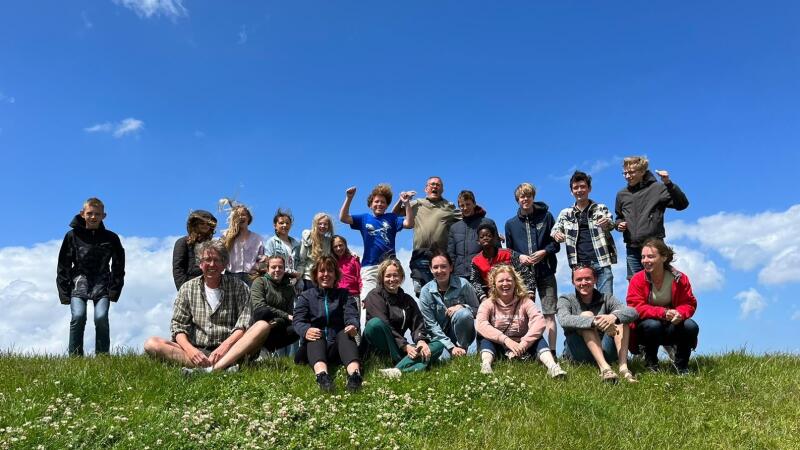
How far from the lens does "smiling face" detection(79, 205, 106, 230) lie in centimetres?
1315

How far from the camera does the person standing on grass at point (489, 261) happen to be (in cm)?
1243

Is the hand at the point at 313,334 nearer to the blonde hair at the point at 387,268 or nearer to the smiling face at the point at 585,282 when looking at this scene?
the blonde hair at the point at 387,268

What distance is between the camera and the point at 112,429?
26.3 feet

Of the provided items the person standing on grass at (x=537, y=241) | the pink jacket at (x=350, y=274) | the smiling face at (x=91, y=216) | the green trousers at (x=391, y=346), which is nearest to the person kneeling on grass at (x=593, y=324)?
the person standing on grass at (x=537, y=241)

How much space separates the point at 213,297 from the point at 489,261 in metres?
5.57

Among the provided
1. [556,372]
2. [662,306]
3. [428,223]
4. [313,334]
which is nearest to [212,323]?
[313,334]

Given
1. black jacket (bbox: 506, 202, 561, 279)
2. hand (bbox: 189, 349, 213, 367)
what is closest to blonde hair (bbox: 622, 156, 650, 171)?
black jacket (bbox: 506, 202, 561, 279)

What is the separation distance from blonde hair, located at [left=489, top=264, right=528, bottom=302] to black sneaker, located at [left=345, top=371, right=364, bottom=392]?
3.06 m

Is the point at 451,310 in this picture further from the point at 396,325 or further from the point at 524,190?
the point at 524,190

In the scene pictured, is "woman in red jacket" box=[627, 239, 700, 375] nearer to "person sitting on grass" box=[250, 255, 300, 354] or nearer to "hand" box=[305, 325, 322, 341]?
"hand" box=[305, 325, 322, 341]

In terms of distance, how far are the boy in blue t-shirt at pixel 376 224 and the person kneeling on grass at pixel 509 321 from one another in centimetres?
298

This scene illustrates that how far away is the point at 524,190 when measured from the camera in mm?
13094

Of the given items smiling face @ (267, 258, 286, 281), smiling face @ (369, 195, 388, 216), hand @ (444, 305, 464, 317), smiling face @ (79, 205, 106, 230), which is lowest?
hand @ (444, 305, 464, 317)

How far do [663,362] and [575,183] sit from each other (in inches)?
161
